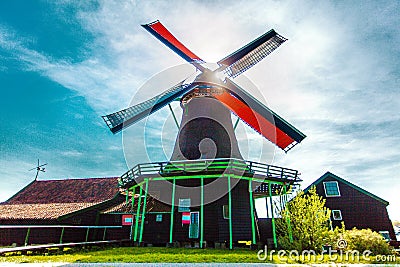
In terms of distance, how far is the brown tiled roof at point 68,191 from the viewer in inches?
845

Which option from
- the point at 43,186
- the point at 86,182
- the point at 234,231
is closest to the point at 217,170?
the point at 234,231

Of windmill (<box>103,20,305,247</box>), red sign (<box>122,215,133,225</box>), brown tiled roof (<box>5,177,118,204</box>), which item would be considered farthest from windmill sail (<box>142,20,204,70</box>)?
brown tiled roof (<box>5,177,118,204</box>)

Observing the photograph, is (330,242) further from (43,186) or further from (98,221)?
(43,186)

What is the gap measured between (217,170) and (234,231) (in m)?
3.48

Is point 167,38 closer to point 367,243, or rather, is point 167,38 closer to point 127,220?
point 127,220

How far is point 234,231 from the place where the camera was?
46.5ft

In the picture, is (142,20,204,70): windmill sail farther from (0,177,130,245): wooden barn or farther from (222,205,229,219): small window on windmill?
(0,177,130,245): wooden barn

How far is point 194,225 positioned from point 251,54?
42.9 feet

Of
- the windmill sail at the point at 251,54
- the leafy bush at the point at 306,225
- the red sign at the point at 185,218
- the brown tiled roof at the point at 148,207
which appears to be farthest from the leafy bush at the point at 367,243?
the windmill sail at the point at 251,54

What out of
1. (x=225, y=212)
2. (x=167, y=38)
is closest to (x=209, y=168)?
(x=225, y=212)

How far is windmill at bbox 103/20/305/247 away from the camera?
1489cm

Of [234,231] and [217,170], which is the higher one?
[217,170]

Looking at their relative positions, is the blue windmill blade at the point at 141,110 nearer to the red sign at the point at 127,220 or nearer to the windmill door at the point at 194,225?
the red sign at the point at 127,220

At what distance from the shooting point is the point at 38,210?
18922mm
